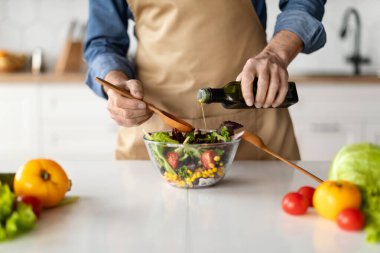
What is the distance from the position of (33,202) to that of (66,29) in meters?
2.44

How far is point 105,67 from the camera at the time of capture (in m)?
1.50

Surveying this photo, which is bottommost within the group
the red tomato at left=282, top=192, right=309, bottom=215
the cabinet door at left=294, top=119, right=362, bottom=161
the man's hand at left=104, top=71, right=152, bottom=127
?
the cabinet door at left=294, top=119, right=362, bottom=161

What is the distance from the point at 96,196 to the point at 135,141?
503 millimetres

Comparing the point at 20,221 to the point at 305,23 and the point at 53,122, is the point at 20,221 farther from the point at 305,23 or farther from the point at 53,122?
the point at 53,122

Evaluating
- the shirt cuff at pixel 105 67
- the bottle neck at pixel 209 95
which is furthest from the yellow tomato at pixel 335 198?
the shirt cuff at pixel 105 67

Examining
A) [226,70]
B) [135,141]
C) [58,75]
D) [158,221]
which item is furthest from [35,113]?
[158,221]

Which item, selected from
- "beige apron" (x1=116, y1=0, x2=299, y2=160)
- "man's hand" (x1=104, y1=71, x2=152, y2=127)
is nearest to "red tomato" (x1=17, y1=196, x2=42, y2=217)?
"man's hand" (x1=104, y1=71, x2=152, y2=127)

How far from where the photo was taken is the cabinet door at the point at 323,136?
2.71 meters

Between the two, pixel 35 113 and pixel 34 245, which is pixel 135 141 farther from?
pixel 35 113

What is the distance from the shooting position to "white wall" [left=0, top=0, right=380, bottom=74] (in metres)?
3.17

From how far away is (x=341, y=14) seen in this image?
3.16 metres

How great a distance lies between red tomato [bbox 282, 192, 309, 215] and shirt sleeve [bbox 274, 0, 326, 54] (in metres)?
0.58

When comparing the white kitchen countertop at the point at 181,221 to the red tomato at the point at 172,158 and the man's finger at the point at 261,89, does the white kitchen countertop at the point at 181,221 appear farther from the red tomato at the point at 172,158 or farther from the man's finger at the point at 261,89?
the man's finger at the point at 261,89

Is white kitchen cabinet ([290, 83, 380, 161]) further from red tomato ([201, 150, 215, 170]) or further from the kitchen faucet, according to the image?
red tomato ([201, 150, 215, 170])
